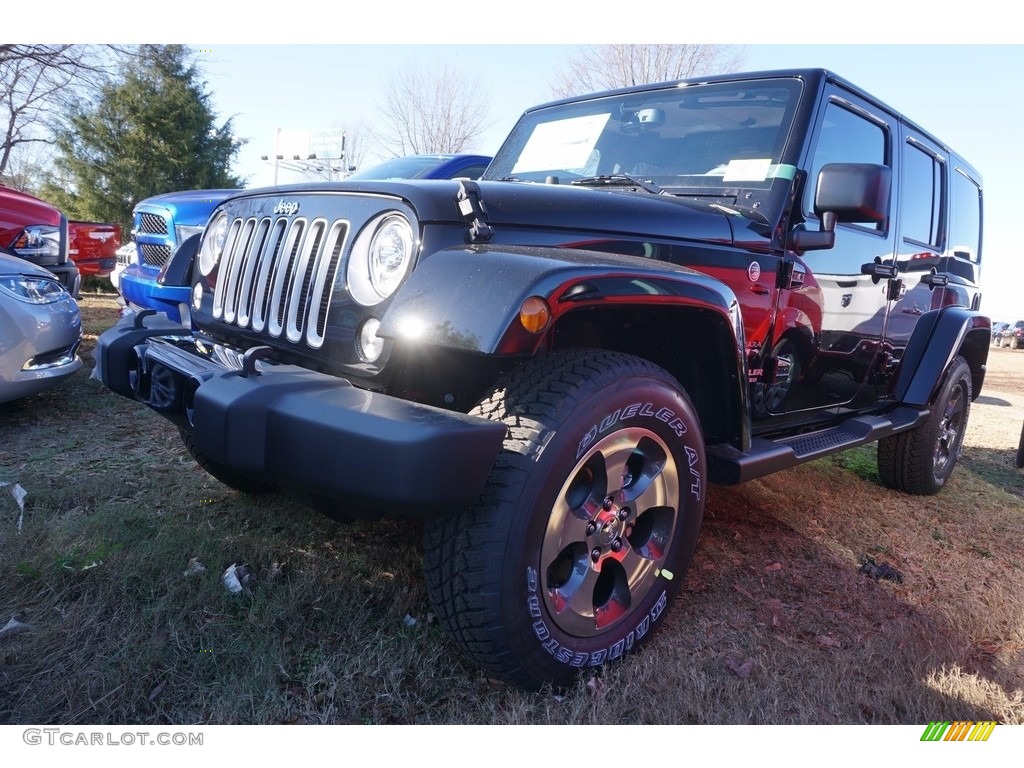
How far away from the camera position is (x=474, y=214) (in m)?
1.99

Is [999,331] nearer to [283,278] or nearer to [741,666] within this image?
[741,666]

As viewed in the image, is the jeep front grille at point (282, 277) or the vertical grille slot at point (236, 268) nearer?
the jeep front grille at point (282, 277)

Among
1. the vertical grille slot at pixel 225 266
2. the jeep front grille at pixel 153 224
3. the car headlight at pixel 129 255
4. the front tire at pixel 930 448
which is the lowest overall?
the front tire at pixel 930 448

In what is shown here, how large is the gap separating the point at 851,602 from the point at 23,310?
4505 millimetres

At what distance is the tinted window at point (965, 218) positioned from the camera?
4426 millimetres

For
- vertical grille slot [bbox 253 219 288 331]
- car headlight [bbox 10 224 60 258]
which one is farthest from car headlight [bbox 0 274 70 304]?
vertical grille slot [bbox 253 219 288 331]

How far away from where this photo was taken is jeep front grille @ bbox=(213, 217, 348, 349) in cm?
205

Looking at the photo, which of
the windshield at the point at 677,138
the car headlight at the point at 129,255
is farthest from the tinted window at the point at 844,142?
the car headlight at the point at 129,255

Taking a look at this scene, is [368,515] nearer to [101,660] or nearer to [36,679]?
[101,660]

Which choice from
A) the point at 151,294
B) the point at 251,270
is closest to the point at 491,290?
the point at 251,270

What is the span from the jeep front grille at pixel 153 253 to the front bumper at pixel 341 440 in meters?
5.24

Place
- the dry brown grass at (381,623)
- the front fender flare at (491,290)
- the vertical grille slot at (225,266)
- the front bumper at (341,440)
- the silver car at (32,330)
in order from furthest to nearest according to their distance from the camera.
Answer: the silver car at (32,330)
the vertical grille slot at (225,266)
the dry brown grass at (381,623)
the front fender flare at (491,290)
the front bumper at (341,440)

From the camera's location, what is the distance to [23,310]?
4.11 meters
